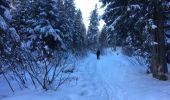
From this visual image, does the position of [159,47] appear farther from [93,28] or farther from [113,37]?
[93,28]

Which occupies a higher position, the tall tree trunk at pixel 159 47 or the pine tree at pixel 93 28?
the pine tree at pixel 93 28

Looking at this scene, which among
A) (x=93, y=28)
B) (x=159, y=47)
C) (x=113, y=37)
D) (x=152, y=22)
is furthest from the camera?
(x=93, y=28)

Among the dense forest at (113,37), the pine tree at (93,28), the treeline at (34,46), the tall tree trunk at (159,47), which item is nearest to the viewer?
the dense forest at (113,37)

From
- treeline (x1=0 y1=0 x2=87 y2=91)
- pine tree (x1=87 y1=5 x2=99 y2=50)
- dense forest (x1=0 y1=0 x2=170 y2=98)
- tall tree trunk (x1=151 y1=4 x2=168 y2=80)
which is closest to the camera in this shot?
dense forest (x1=0 y1=0 x2=170 y2=98)

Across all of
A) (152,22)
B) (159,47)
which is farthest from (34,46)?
(152,22)

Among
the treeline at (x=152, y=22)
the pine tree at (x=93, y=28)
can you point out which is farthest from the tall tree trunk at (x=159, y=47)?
the pine tree at (x=93, y=28)

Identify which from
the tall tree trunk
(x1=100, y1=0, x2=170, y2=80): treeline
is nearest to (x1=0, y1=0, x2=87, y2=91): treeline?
(x1=100, y1=0, x2=170, y2=80): treeline

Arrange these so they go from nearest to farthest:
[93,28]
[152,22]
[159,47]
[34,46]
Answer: [152,22] → [159,47] → [34,46] → [93,28]

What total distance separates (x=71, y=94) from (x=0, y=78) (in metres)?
5.98

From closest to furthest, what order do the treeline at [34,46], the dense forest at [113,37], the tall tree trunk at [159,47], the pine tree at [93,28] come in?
1. the dense forest at [113,37]
2. the treeline at [34,46]
3. the tall tree trunk at [159,47]
4. the pine tree at [93,28]

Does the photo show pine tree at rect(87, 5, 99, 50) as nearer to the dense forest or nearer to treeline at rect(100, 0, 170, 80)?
the dense forest

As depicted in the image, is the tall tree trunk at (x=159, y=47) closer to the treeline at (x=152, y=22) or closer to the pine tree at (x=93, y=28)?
the treeline at (x=152, y=22)

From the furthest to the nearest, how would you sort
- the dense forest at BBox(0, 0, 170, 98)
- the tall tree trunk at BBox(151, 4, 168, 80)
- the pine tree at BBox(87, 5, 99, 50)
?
the pine tree at BBox(87, 5, 99, 50) < the tall tree trunk at BBox(151, 4, 168, 80) < the dense forest at BBox(0, 0, 170, 98)

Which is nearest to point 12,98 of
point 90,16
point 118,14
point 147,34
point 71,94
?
point 71,94
